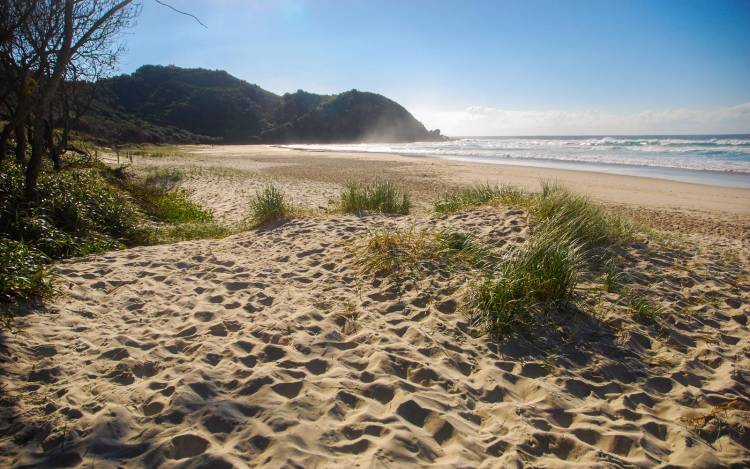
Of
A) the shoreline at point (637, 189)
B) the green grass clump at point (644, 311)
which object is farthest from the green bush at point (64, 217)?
A: the shoreline at point (637, 189)

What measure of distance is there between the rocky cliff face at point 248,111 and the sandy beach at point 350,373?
70.6 meters

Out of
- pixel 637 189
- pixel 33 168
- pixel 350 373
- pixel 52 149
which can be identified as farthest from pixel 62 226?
pixel 637 189

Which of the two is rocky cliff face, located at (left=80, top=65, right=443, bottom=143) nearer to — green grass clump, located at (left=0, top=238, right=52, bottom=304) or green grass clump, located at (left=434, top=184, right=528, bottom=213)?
green grass clump, located at (left=434, top=184, right=528, bottom=213)

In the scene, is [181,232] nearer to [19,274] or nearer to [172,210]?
[172,210]

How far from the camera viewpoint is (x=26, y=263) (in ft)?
13.6

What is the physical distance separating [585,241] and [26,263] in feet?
22.8

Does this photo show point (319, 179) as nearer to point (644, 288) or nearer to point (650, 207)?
point (650, 207)

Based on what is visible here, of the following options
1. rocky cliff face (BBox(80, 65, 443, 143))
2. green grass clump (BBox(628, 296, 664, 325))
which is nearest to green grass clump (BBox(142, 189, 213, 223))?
green grass clump (BBox(628, 296, 664, 325))

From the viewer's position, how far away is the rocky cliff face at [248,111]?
8306 centimetres

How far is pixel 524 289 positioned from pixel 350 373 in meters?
2.10

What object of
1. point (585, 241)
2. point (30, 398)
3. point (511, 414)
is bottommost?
point (511, 414)

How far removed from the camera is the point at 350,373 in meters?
3.10

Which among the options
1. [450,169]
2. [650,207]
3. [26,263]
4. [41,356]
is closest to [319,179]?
[450,169]

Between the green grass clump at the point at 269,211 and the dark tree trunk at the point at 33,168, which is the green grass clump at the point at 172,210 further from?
the dark tree trunk at the point at 33,168
